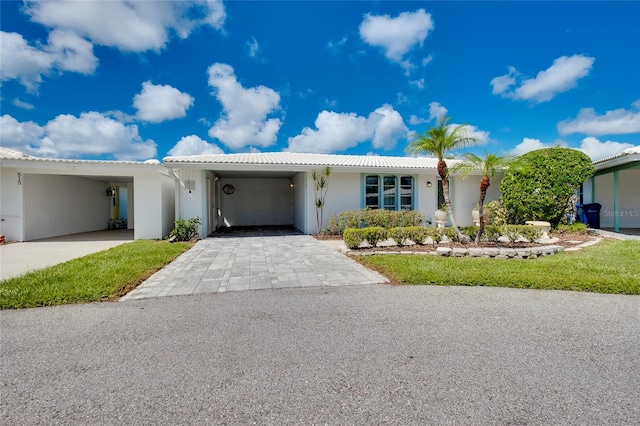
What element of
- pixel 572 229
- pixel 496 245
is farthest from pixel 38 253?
pixel 572 229

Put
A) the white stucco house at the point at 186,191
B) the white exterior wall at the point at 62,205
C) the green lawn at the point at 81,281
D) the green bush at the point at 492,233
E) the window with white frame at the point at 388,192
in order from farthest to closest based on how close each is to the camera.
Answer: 1. the window with white frame at the point at 388,192
2. the white exterior wall at the point at 62,205
3. the white stucco house at the point at 186,191
4. the green bush at the point at 492,233
5. the green lawn at the point at 81,281

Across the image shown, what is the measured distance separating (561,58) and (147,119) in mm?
22480

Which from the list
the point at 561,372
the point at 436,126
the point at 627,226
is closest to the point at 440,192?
the point at 436,126

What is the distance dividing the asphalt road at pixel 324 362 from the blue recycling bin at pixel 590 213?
36.8 ft

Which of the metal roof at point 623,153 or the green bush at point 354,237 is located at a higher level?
the metal roof at point 623,153

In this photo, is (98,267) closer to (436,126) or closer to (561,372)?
(561,372)

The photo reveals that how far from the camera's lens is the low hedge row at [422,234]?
29.1ft

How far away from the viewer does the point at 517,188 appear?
11.8 m

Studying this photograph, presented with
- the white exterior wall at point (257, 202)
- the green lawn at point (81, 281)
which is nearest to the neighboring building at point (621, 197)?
the white exterior wall at point (257, 202)

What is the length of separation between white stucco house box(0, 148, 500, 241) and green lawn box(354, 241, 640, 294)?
616 centimetres

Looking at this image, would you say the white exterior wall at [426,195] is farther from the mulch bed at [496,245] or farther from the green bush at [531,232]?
the green bush at [531,232]

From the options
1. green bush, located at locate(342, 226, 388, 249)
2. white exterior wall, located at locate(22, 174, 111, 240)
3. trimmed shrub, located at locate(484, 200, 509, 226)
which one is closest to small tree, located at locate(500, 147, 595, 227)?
trimmed shrub, located at locate(484, 200, 509, 226)

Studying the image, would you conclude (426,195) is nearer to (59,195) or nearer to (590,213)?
(590,213)

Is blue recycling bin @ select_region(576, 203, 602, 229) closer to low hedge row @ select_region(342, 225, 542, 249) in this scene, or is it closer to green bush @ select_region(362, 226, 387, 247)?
low hedge row @ select_region(342, 225, 542, 249)
